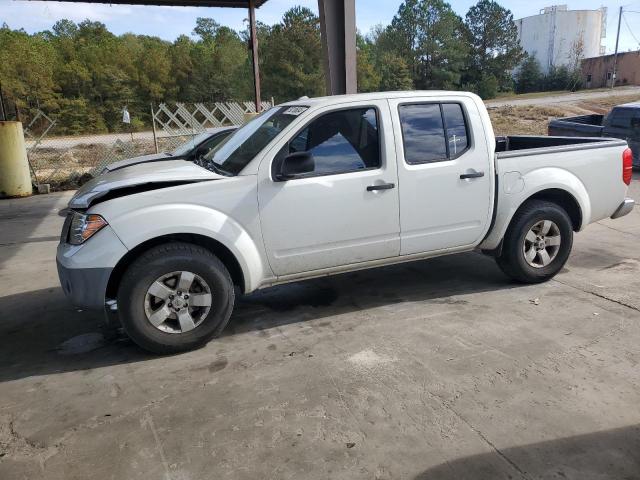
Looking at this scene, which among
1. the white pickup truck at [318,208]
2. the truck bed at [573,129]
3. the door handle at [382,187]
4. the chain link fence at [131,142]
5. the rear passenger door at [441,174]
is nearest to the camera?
the white pickup truck at [318,208]

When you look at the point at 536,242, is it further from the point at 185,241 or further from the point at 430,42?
the point at 430,42

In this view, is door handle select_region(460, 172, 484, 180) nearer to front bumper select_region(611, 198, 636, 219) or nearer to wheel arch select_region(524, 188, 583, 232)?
wheel arch select_region(524, 188, 583, 232)

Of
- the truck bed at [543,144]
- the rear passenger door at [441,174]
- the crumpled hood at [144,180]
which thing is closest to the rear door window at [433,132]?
the rear passenger door at [441,174]

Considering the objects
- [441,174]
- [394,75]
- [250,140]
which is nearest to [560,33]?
[394,75]

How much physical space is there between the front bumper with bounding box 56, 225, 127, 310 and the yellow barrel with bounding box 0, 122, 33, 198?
9.72 m

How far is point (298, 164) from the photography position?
4.02m

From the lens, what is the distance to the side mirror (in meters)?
4.02

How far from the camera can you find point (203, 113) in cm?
1750

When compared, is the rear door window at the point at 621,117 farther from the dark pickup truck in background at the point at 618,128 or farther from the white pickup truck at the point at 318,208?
the white pickup truck at the point at 318,208

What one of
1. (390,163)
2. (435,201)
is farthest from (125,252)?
(435,201)

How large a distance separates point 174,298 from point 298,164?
1.36 metres

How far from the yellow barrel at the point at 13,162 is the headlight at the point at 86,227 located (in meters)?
9.61

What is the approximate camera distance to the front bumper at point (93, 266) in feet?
12.2

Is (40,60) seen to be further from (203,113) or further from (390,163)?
(390,163)
